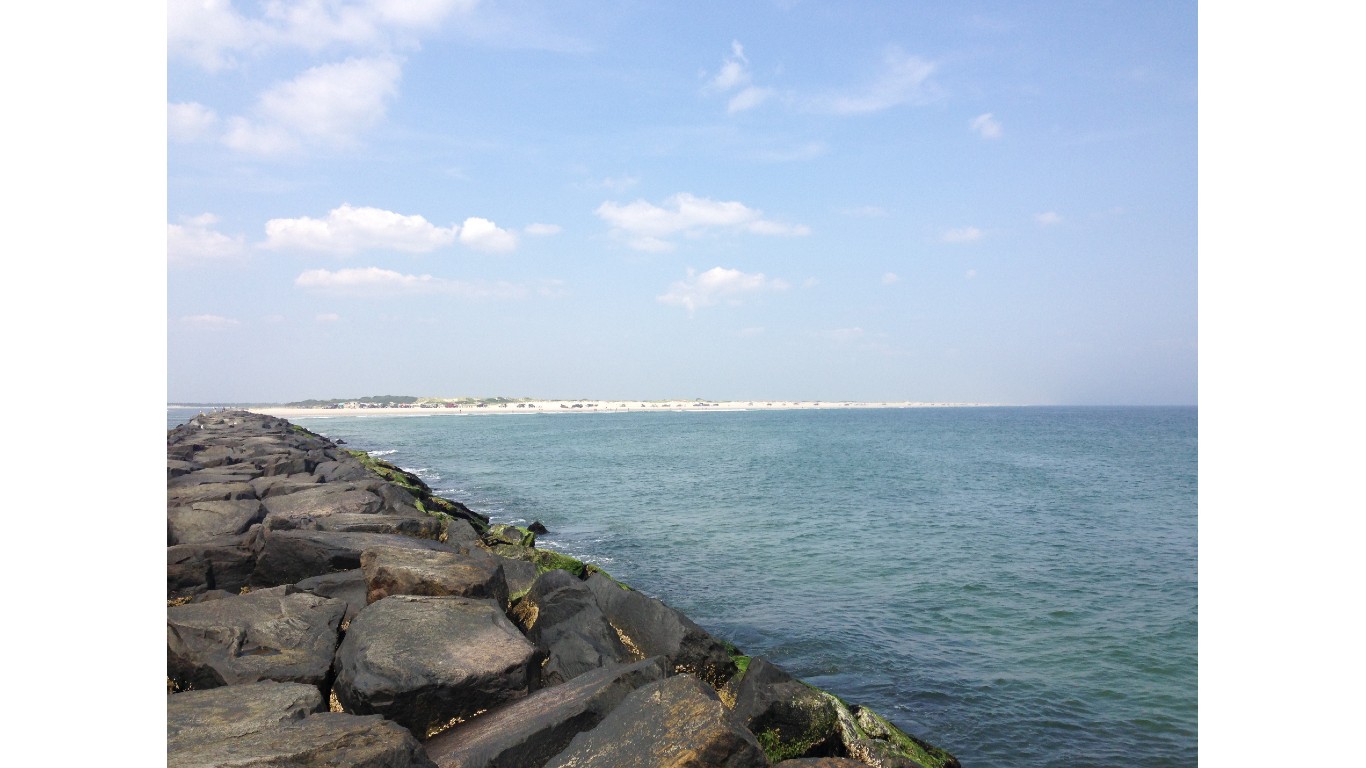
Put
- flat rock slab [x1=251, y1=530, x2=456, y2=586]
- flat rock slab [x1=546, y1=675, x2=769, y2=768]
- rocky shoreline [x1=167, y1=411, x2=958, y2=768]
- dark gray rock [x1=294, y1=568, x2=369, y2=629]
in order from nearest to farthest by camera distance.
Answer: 1. flat rock slab [x1=546, y1=675, x2=769, y2=768]
2. rocky shoreline [x1=167, y1=411, x2=958, y2=768]
3. dark gray rock [x1=294, y1=568, x2=369, y2=629]
4. flat rock slab [x1=251, y1=530, x2=456, y2=586]

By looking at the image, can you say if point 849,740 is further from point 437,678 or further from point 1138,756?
point 1138,756

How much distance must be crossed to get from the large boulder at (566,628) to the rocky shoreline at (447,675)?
0.02 m

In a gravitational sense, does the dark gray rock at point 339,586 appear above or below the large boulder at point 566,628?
above

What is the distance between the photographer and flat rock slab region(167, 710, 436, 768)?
455 cm

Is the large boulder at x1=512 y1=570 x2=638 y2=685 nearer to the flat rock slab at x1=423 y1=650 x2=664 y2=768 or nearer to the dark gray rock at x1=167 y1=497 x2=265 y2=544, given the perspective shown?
the flat rock slab at x1=423 y1=650 x2=664 y2=768

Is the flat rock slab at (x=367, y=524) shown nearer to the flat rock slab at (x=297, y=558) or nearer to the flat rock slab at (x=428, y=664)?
the flat rock slab at (x=297, y=558)

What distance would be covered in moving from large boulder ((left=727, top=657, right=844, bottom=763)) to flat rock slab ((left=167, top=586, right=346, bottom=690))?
387 cm

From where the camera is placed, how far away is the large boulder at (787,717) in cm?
668

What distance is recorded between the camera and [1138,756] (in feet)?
29.9

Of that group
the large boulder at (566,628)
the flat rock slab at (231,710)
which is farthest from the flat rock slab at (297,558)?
the flat rock slab at (231,710)

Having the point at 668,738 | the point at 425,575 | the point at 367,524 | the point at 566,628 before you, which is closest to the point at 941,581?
the point at 566,628

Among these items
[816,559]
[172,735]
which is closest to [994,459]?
[816,559]

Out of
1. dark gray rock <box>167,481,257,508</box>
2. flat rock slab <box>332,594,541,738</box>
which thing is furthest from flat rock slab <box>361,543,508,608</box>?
dark gray rock <box>167,481,257,508</box>

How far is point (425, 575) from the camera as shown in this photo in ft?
26.9
